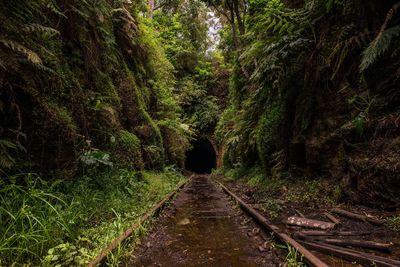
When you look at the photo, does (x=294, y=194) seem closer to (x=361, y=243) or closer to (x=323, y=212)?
(x=323, y=212)

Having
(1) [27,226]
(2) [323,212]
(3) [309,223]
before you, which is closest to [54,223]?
(1) [27,226]

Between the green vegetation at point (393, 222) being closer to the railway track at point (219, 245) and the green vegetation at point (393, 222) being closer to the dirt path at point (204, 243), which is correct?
the railway track at point (219, 245)

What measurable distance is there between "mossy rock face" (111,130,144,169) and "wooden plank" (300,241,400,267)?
5.42 m

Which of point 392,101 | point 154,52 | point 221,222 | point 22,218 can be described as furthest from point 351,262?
point 154,52

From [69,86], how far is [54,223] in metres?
3.00

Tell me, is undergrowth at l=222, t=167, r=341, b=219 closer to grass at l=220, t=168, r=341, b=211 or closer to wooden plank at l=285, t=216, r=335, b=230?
grass at l=220, t=168, r=341, b=211

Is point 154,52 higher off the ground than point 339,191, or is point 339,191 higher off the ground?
point 154,52

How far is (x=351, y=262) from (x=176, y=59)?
22770 millimetres

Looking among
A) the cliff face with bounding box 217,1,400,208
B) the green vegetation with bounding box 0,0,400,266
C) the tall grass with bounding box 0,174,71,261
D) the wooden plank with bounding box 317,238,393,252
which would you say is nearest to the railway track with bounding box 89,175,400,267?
the wooden plank with bounding box 317,238,393,252

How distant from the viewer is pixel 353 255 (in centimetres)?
270

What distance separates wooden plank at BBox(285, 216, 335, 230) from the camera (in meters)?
3.80

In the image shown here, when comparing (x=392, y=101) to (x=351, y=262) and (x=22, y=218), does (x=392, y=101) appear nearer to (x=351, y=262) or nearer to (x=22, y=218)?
(x=351, y=262)

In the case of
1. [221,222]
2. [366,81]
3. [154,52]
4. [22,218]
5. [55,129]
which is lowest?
[221,222]

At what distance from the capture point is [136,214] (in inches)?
187
